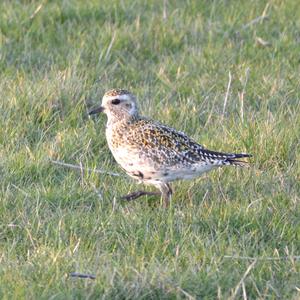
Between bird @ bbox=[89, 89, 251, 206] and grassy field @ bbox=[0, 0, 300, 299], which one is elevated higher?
bird @ bbox=[89, 89, 251, 206]

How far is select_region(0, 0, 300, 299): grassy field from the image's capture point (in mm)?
5906

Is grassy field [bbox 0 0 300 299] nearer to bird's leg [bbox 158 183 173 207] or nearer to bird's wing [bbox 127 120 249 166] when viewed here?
bird's leg [bbox 158 183 173 207]

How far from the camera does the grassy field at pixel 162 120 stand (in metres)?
5.91

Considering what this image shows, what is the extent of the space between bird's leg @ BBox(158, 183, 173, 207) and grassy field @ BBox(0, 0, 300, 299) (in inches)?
3.8

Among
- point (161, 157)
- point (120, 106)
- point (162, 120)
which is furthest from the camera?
point (162, 120)

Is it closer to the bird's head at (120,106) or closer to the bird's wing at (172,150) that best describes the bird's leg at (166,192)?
the bird's wing at (172,150)

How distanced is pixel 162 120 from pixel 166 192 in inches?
64.1

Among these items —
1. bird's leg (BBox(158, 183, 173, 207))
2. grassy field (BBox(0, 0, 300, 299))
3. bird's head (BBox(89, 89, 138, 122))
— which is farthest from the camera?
bird's head (BBox(89, 89, 138, 122))

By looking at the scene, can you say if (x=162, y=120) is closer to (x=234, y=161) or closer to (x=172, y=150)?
(x=172, y=150)

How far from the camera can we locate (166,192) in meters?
7.19

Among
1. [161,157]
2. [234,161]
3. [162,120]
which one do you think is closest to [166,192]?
[161,157]

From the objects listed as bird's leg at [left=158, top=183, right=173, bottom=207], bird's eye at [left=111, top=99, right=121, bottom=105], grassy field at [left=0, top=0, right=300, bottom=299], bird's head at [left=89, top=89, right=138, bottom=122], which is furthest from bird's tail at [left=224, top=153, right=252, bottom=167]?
bird's eye at [left=111, top=99, right=121, bottom=105]

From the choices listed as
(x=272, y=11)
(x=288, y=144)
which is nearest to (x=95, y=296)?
(x=288, y=144)

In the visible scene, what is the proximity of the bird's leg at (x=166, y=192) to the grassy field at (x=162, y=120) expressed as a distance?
96mm
